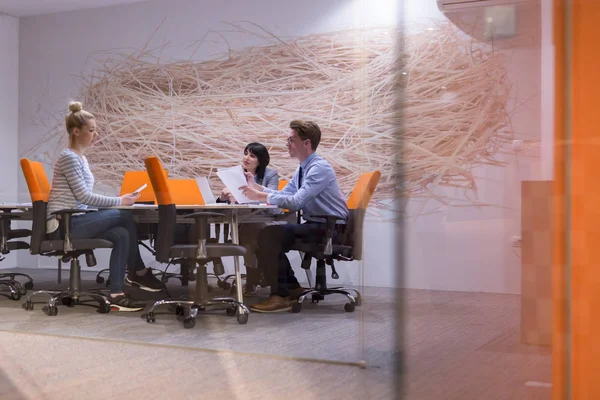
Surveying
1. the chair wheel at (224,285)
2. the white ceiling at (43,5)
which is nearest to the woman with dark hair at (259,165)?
the chair wheel at (224,285)

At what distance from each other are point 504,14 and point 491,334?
1081mm

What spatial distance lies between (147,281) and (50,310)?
0.65 m

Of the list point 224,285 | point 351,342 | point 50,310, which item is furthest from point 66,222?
point 351,342

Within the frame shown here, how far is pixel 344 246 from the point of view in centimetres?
330

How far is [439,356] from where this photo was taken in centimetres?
242

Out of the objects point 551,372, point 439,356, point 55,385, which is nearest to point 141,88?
point 55,385

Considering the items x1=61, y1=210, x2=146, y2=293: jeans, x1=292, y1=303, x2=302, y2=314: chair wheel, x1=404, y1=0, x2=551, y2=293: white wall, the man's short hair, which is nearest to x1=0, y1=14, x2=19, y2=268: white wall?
x1=61, y1=210, x2=146, y2=293: jeans

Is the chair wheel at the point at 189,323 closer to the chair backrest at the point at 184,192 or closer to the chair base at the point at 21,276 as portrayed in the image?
the chair backrest at the point at 184,192

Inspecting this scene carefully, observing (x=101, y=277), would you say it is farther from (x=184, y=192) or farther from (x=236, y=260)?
(x=236, y=260)

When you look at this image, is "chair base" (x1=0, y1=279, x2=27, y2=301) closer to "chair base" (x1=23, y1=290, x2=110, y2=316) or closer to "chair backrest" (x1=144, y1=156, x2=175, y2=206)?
"chair base" (x1=23, y1=290, x2=110, y2=316)

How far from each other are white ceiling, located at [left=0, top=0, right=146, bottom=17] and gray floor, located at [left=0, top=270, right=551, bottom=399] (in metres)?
1.55

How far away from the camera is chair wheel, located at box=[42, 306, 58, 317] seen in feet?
13.1

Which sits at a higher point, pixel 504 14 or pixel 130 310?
pixel 504 14

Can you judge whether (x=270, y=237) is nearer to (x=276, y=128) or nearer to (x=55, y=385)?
(x=276, y=128)
